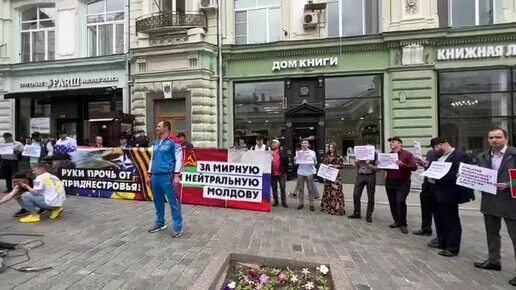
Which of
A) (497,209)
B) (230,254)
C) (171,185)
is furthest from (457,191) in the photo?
(171,185)

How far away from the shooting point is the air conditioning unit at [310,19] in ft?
52.0

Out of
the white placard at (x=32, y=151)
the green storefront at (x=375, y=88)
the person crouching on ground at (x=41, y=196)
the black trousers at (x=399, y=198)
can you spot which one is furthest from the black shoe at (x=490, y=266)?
the white placard at (x=32, y=151)

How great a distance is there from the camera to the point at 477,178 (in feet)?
18.3

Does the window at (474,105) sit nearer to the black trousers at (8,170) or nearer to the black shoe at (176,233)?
the black shoe at (176,233)

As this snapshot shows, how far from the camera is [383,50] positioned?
15.3 metres

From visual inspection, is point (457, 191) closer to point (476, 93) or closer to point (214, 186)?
point (214, 186)

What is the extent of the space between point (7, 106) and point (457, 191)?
64.1 feet

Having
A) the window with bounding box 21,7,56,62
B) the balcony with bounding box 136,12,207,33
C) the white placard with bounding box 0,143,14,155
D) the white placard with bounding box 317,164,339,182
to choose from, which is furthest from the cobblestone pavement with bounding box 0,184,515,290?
the window with bounding box 21,7,56,62

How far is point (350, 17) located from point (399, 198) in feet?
32.3

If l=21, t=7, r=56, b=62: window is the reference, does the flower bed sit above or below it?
below

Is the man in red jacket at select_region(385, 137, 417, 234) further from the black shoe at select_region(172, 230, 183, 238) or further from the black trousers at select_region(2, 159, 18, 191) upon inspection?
the black trousers at select_region(2, 159, 18, 191)

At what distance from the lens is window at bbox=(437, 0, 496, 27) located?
14836mm

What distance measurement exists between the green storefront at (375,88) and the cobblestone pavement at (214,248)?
21.4 ft

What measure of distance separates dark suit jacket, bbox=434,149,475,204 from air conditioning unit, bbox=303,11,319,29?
1057cm
